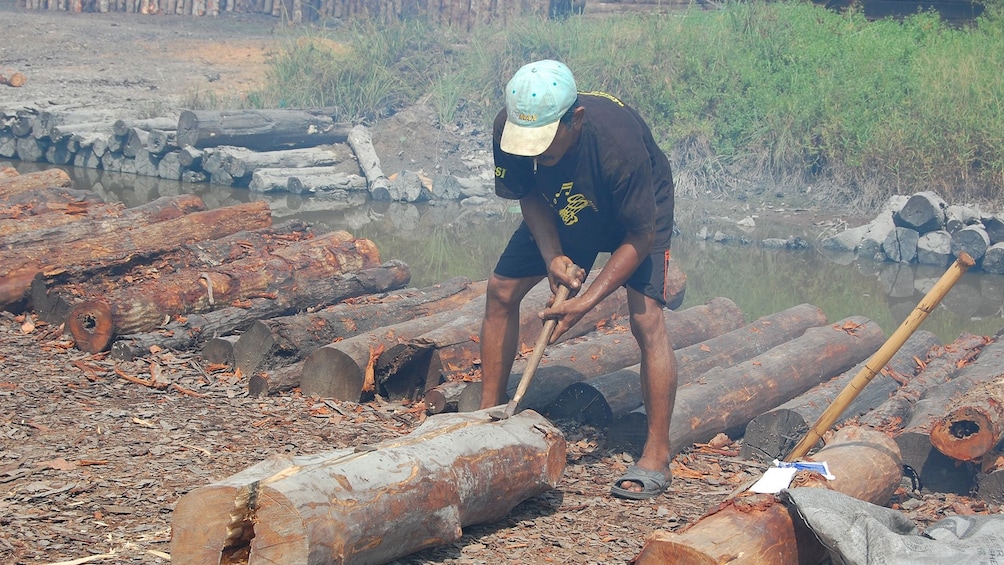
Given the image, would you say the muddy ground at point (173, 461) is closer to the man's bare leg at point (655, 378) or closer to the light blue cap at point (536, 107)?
the man's bare leg at point (655, 378)

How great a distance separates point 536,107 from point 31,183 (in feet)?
23.5

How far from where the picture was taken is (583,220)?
4.73 metres

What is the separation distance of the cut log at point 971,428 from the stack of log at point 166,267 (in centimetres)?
422

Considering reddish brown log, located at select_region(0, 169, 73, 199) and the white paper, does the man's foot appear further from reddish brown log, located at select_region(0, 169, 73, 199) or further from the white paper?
reddish brown log, located at select_region(0, 169, 73, 199)

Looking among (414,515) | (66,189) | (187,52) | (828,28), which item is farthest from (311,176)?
(414,515)

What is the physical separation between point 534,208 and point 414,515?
1841 millimetres

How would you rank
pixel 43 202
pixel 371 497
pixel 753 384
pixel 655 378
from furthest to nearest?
pixel 43 202
pixel 753 384
pixel 655 378
pixel 371 497

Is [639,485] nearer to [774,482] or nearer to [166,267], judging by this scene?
[774,482]

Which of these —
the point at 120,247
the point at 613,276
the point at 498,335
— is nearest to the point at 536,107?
the point at 613,276

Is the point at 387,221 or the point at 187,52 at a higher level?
the point at 187,52

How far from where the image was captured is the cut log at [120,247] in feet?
21.5

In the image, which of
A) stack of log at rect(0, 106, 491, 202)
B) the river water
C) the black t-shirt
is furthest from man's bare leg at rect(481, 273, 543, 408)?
stack of log at rect(0, 106, 491, 202)

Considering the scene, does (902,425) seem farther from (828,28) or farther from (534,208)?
(828,28)

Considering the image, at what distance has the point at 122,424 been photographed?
4.75 m
